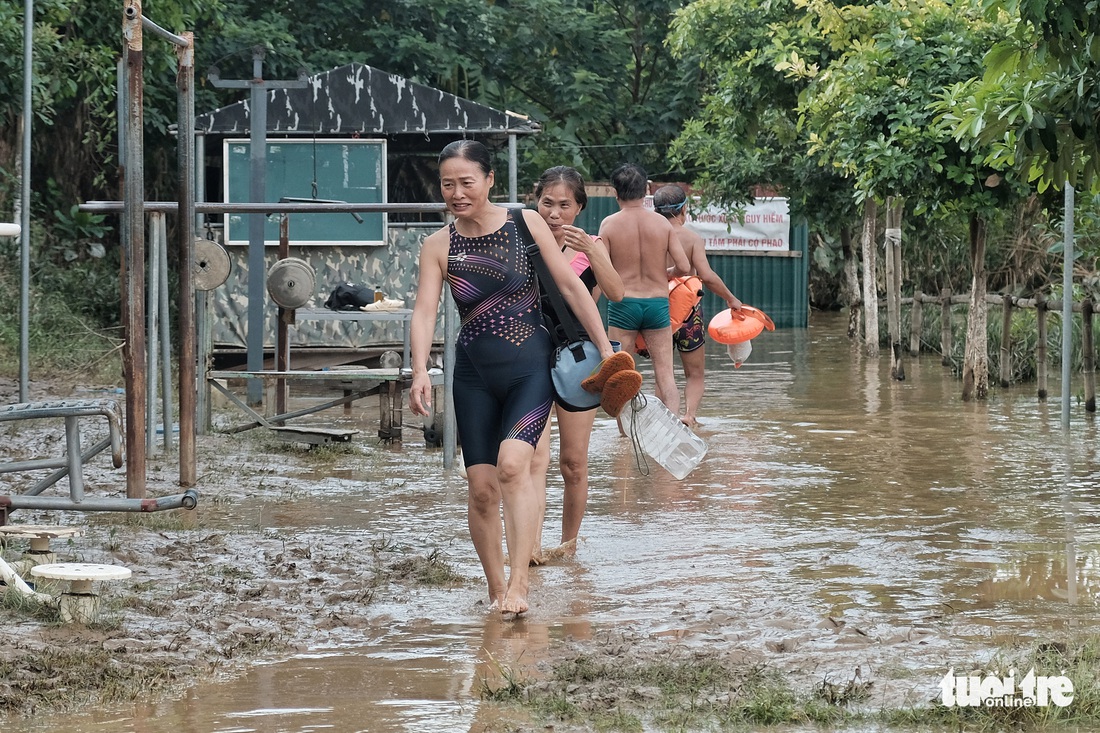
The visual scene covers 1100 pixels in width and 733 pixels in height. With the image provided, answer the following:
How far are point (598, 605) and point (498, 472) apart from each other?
2.18 ft

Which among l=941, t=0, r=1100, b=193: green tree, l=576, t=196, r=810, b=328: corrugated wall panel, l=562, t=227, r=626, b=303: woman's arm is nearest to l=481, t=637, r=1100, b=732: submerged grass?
l=562, t=227, r=626, b=303: woman's arm

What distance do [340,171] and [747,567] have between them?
40.3 ft

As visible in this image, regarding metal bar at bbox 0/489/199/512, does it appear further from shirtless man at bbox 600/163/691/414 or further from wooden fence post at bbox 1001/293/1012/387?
wooden fence post at bbox 1001/293/1012/387

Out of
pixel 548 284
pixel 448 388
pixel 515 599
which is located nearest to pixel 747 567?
pixel 515 599

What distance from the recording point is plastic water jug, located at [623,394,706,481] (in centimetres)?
680

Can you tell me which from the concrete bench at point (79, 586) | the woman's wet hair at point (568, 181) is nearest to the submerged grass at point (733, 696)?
the concrete bench at point (79, 586)

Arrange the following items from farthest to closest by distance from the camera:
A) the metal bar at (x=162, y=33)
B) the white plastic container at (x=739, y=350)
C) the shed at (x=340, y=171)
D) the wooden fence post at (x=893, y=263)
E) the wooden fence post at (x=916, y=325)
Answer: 1. the wooden fence post at (x=916, y=325)
2. the wooden fence post at (x=893, y=263)
3. the shed at (x=340, y=171)
4. the white plastic container at (x=739, y=350)
5. the metal bar at (x=162, y=33)

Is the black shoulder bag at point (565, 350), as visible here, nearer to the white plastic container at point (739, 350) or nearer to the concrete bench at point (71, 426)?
the concrete bench at point (71, 426)

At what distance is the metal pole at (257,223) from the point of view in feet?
44.4

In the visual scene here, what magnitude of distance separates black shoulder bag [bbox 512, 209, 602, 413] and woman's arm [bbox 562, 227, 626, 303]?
390 mm

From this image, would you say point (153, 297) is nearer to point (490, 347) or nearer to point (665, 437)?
point (665, 437)

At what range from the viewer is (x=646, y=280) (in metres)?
10.1

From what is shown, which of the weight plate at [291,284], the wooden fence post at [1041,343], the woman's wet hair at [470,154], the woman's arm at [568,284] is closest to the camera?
the woman's wet hair at [470,154]

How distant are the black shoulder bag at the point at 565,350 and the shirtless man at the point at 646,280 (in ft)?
13.5
